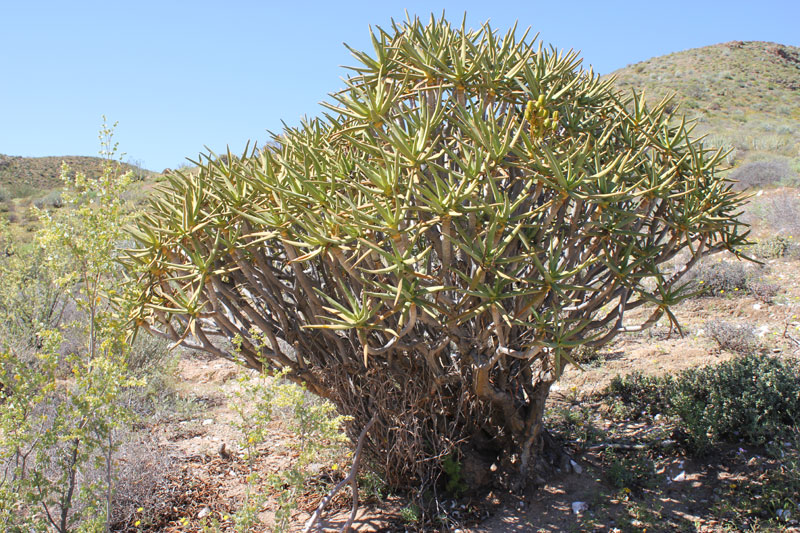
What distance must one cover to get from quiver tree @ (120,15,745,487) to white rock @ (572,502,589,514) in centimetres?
35

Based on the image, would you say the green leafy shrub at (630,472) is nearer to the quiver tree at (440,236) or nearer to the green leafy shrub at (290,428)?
the quiver tree at (440,236)

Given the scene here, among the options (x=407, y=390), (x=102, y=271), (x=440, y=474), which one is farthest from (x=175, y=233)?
(x=440, y=474)

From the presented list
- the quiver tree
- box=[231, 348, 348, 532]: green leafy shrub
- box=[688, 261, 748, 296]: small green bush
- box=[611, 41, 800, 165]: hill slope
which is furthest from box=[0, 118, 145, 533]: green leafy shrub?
box=[611, 41, 800, 165]: hill slope

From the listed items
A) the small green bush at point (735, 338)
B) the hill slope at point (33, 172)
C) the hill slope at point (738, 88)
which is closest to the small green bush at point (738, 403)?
the small green bush at point (735, 338)

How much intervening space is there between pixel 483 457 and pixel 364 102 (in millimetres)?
2439

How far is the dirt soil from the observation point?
3371mm

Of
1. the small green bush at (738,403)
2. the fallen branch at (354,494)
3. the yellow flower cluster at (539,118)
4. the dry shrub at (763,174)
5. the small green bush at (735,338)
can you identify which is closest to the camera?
the yellow flower cluster at (539,118)

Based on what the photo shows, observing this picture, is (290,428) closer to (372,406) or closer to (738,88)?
(372,406)

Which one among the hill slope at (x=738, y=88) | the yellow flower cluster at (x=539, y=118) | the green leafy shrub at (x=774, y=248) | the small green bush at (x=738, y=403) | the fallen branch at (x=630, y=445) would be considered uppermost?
the hill slope at (x=738, y=88)

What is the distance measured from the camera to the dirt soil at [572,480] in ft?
11.1

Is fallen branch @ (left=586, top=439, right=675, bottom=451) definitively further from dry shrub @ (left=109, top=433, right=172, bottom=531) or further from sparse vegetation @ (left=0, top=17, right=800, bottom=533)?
dry shrub @ (left=109, top=433, right=172, bottom=531)

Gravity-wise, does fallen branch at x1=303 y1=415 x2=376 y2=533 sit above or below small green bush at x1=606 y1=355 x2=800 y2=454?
below

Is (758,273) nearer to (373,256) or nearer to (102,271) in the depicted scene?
(373,256)

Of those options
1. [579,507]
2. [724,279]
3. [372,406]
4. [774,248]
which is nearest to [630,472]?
[579,507]
